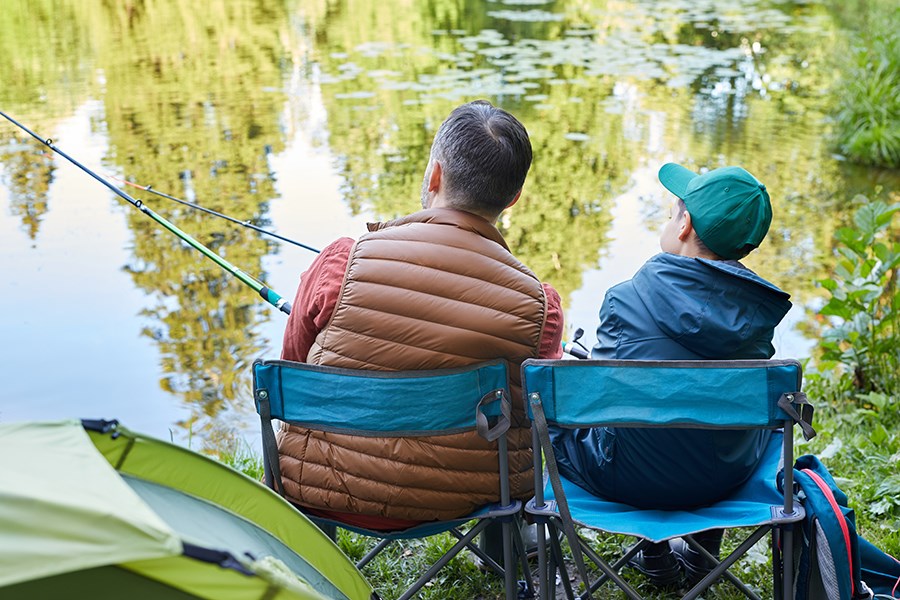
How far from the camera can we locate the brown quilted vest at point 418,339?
5.75ft

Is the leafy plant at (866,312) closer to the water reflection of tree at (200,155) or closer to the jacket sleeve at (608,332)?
the jacket sleeve at (608,332)

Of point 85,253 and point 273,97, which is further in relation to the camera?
point 273,97

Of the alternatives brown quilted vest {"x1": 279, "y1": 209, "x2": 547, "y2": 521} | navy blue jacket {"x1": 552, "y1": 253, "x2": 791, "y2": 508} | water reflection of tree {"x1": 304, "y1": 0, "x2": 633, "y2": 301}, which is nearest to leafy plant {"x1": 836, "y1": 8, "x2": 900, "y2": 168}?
water reflection of tree {"x1": 304, "y1": 0, "x2": 633, "y2": 301}

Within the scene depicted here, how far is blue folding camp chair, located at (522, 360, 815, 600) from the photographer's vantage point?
5.48ft

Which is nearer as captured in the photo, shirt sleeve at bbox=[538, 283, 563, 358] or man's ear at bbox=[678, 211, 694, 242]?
shirt sleeve at bbox=[538, 283, 563, 358]

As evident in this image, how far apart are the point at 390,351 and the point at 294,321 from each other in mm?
212

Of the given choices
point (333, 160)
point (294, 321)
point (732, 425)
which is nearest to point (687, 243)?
point (732, 425)

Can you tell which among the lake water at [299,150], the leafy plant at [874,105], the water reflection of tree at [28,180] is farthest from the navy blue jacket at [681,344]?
the leafy plant at [874,105]

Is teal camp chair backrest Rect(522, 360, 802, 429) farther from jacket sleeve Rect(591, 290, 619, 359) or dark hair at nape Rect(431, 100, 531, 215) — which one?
dark hair at nape Rect(431, 100, 531, 215)

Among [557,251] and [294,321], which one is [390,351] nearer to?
[294,321]

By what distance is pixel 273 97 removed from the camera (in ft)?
27.1

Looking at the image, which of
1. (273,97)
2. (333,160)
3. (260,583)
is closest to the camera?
(260,583)

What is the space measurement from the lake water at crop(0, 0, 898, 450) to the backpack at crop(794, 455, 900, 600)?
7.83 feet

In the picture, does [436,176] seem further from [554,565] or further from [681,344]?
[554,565]
